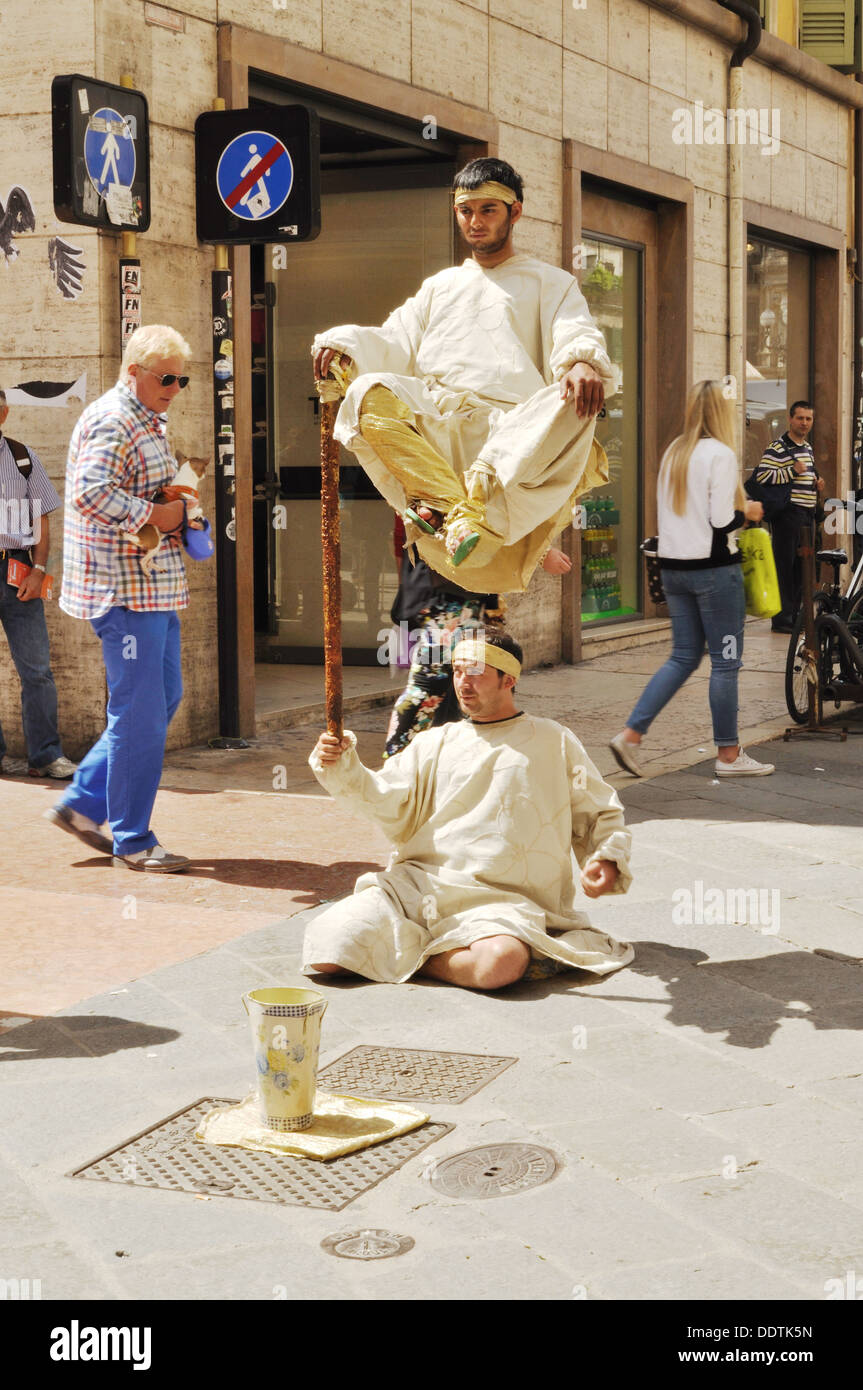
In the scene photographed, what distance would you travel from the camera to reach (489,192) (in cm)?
518

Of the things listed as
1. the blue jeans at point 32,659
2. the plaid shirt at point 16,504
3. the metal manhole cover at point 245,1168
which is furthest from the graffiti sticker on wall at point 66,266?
the metal manhole cover at point 245,1168

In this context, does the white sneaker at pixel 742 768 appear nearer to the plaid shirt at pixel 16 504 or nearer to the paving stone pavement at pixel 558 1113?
the paving stone pavement at pixel 558 1113

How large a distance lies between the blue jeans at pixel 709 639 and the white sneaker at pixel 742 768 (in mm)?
98

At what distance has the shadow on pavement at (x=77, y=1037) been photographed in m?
4.52

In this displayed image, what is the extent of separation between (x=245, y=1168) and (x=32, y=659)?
4.82 m

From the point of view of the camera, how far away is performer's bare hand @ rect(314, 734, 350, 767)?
16.3 feet

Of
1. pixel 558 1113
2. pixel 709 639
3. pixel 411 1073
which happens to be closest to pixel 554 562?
pixel 411 1073

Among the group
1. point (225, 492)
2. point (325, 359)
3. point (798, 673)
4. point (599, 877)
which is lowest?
point (599, 877)

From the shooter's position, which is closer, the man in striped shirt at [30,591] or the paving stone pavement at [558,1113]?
the paving stone pavement at [558,1113]

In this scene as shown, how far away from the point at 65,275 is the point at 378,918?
175 inches

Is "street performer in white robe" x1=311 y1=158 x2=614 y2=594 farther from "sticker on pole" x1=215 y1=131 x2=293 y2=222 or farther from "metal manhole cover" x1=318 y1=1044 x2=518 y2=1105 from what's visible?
"sticker on pole" x1=215 y1=131 x2=293 y2=222

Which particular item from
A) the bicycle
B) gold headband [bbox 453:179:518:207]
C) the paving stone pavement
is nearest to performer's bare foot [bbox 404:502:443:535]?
gold headband [bbox 453:179:518:207]

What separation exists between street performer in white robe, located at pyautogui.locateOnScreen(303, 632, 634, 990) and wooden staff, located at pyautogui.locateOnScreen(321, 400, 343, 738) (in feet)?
0.64

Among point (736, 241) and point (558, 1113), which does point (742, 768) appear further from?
point (736, 241)
